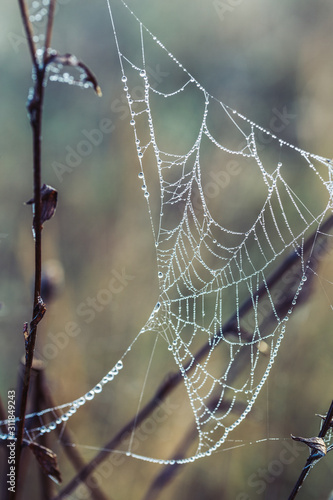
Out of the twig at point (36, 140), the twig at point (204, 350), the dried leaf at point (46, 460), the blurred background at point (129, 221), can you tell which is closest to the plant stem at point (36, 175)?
the twig at point (36, 140)

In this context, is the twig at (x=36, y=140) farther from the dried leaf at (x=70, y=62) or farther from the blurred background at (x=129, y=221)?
the blurred background at (x=129, y=221)

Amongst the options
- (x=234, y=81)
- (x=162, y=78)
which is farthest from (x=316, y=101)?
(x=162, y=78)

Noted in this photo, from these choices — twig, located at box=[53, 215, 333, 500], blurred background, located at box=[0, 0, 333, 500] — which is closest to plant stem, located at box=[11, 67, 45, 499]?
twig, located at box=[53, 215, 333, 500]

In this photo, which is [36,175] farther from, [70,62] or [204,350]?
[204,350]

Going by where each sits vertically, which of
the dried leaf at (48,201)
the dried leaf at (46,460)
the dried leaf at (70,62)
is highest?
the dried leaf at (70,62)

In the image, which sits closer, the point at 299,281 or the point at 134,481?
the point at 299,281

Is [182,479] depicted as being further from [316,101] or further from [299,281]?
[316,101]

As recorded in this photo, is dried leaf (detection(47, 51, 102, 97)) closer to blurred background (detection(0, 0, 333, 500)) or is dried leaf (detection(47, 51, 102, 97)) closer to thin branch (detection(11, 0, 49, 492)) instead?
thin branch (detection(11, 0, 49, 492))

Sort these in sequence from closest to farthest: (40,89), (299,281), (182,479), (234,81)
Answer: (40,89), (299,281), (182,479), (234,81)
